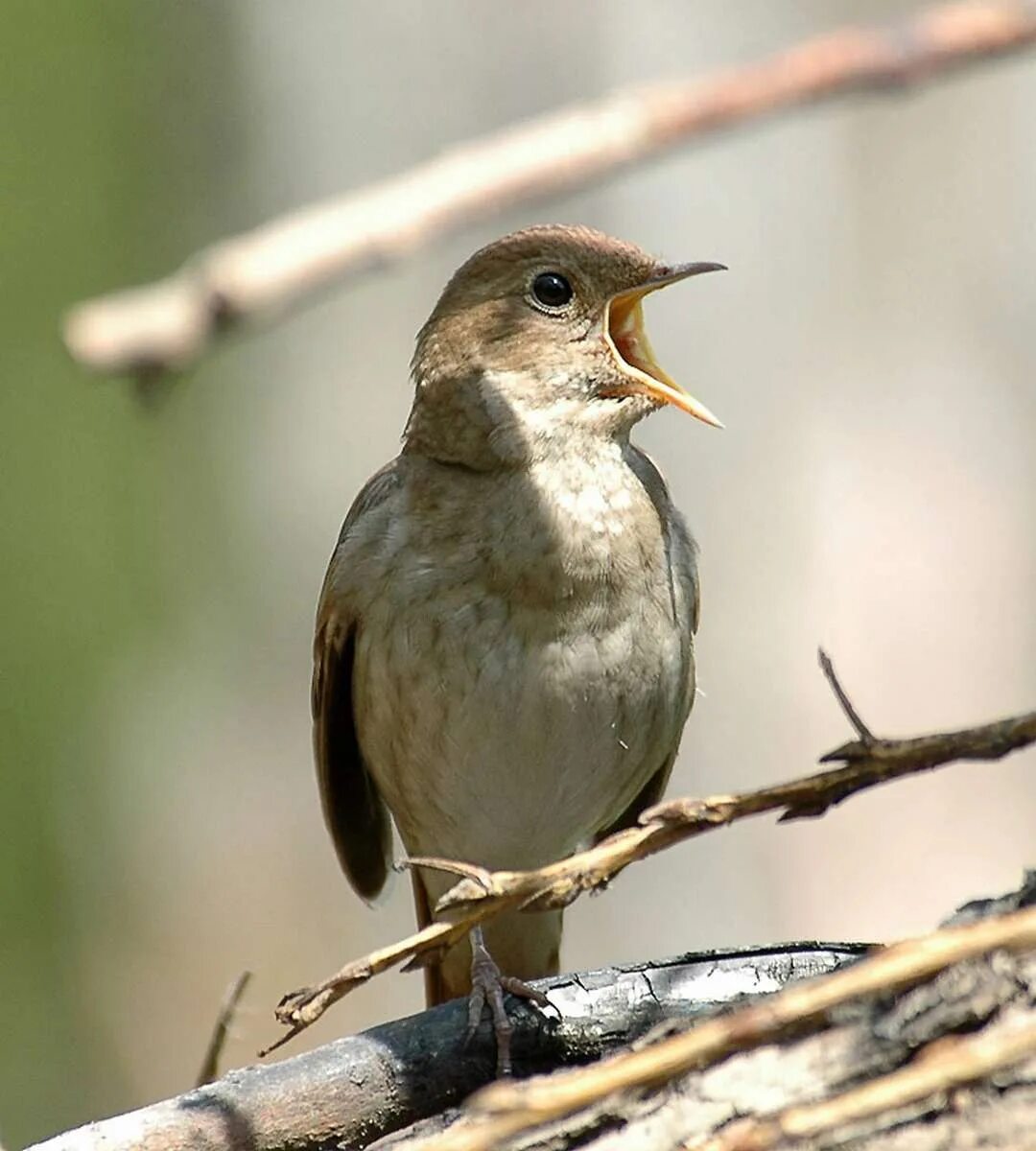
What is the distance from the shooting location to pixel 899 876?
5871 millimetres

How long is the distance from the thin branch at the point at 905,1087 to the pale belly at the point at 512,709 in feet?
5.63

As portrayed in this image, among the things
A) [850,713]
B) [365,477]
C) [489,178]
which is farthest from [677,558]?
[365,477]

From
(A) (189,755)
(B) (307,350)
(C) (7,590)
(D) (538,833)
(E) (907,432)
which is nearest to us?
(D) (538,833)

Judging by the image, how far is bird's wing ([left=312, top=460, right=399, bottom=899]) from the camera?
3.50 meters

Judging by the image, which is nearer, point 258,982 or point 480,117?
point 480,117

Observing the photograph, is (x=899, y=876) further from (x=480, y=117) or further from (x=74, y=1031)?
(x=74, y=1031)

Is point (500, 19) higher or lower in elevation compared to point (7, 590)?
higher

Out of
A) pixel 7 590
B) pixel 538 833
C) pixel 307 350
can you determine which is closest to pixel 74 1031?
pixel 7 590

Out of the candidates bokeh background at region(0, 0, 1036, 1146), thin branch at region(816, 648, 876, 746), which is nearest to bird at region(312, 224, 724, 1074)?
thin branch at region(816, 648, 876, 746)

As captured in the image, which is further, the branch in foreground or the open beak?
the open beak

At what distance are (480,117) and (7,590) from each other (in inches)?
130

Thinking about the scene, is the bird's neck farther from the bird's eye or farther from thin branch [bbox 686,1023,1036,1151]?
thin branch [bbox 686,1023,1036,1151]

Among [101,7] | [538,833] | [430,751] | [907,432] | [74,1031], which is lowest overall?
[74,1031]

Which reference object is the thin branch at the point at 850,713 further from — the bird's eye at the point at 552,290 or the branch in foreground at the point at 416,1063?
the bird's eye at the point at 552,290
